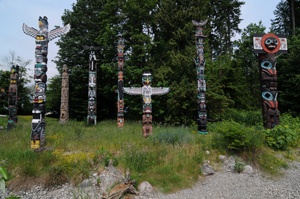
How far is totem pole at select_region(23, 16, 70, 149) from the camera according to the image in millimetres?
5678

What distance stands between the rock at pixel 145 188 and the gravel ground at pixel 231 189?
11 centimetres

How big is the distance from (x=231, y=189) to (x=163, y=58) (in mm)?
11301

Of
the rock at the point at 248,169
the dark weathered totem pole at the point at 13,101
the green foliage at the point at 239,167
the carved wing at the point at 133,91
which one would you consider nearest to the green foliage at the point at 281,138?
the rock at the point at 248,169

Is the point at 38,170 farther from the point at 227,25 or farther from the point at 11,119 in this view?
the point at 227,25

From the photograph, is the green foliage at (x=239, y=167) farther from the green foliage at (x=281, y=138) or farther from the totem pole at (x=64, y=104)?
the totem pole at (x=64, y=104)

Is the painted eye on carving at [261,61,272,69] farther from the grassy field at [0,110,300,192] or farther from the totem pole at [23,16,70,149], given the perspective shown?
the totem pole at [23,16,70,149]

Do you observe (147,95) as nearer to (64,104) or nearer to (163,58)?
(64,104)

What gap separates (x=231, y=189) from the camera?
402 cm

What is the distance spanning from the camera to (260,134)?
233 inches

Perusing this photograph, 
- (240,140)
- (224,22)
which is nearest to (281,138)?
(240,140)

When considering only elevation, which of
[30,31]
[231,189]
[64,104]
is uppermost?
[30,31]

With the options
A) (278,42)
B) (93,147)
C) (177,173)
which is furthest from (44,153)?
(278,42)

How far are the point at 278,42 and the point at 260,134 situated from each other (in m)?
4.36

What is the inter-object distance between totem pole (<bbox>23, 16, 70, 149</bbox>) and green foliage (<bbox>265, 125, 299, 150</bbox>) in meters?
7.95
